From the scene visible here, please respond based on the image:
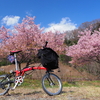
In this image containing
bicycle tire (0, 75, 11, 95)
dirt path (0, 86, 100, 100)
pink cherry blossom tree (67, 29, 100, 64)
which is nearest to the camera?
dirt path (0, 86, 100, 100)

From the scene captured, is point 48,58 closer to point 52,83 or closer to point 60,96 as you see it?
point 52,83

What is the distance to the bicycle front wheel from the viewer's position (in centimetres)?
318

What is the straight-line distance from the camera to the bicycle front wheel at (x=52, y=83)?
10.4 ft

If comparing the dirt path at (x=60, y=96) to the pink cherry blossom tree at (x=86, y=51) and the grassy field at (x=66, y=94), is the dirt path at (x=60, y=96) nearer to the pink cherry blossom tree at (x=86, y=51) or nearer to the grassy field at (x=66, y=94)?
the grassy field at (x=66, y=94)

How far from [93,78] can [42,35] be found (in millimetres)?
5425

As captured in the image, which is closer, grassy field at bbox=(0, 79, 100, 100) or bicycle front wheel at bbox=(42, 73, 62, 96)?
grassy field at bbox=(0, 79, 100, 100)

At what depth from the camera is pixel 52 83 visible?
3371 mm

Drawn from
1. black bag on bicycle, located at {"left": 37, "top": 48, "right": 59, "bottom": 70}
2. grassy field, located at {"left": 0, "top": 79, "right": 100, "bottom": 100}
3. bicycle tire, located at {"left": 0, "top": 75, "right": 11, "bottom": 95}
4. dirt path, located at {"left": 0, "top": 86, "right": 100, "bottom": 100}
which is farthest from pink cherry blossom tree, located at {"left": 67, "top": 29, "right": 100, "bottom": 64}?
bicycle tire, located at {"left": 0, "top": 75, "right": 11, "bottom": 95}

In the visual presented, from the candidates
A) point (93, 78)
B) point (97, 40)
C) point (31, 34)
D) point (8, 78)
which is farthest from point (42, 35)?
point (8, 78)

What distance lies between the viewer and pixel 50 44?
10500 mm

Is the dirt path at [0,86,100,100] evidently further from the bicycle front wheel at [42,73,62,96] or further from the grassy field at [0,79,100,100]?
the bicycle front wheel at [42,73,62,96]

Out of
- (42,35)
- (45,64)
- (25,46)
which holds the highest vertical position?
(42,35)

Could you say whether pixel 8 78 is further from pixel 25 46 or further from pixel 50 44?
pixel 50 44

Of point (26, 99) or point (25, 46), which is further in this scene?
point (25, 46)
